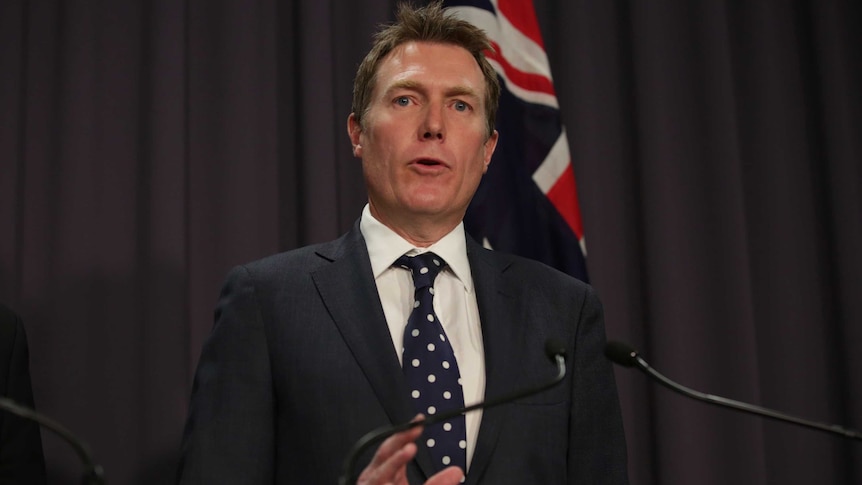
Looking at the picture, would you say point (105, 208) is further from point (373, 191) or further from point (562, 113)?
point (562, 113)

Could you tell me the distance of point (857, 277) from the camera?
2531 mm

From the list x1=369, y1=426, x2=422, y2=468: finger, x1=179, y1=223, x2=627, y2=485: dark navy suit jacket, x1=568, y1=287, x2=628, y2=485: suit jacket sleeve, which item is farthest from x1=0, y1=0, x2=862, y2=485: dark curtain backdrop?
x1=369, y1=426, x2=422, y2=468: finger

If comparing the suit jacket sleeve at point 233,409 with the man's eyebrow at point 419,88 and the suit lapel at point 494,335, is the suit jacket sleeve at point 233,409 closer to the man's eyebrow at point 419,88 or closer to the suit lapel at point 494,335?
the suit lapel at point 494,335

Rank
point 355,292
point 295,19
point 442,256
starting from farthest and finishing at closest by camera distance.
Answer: point 295,19, point 442,256, point 355,292

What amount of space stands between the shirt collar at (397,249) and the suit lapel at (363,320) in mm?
22

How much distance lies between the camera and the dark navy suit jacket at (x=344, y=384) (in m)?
1.41

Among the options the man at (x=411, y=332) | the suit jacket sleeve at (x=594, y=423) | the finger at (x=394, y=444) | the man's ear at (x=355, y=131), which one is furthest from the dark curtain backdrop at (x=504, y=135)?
the finger at (x=394, y=444)

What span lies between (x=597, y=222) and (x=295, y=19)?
981 millimetres

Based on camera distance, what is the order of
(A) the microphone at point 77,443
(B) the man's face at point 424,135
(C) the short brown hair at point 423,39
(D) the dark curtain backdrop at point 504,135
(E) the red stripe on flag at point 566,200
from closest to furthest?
(A) the microphone at point 77,443 < (B) the man's face at point 424,135 < (C) the short brown hair at point 423,39 < (D) the dark curtain backdrop at point 504,135 < (E) the red stripe on flag at point 566,200

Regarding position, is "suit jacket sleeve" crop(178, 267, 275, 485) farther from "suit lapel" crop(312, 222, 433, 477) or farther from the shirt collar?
the shirt collar

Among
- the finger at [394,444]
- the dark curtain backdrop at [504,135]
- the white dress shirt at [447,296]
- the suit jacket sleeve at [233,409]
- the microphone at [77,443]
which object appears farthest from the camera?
the dark curtain backdrop at [504,135]

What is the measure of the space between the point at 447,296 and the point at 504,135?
769 mm

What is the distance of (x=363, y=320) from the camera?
4.92 ft

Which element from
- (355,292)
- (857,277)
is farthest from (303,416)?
(857,277)
